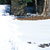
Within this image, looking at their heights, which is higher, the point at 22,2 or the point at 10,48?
the point at 22,2

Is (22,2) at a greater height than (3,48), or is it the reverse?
(22,2)

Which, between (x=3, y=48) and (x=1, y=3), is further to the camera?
(x=1, y=3)

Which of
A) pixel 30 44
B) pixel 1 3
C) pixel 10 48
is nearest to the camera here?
pixel 10 48

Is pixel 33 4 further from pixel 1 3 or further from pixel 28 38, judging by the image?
pixel 28 38

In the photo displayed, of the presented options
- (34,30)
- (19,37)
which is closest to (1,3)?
(34,30)

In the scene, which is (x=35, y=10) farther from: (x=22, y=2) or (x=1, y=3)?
(x=1, y=3)

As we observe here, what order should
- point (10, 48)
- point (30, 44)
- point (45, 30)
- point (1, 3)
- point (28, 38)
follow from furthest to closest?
point (1, 3) → point (45, 30) → point (28, 38) → point (30, 44) → point (10, 48)

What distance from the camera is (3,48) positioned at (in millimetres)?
4434

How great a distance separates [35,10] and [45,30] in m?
6.58

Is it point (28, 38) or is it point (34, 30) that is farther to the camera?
point (34, 30)

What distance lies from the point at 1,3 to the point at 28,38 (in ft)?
30.8

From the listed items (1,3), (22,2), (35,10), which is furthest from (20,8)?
(1,3)

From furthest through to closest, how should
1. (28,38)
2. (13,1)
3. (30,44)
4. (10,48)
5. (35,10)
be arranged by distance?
(35,10), (13,1), (28,38), (30,44), (10,48)

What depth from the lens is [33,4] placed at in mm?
13172
